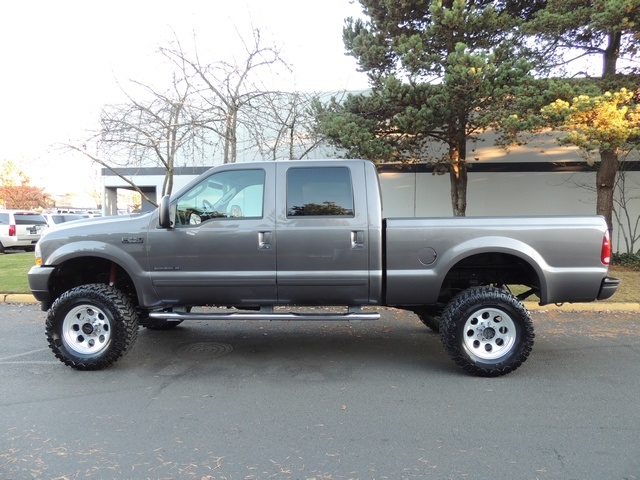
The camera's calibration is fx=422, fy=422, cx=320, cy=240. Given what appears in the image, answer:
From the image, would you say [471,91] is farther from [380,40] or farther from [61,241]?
[61,241]

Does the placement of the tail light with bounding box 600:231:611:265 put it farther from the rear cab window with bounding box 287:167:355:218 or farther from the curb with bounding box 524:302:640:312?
the curb with bounding box 524:302:640:312

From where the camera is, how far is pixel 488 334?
432cm

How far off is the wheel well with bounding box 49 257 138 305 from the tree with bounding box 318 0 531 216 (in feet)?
19.2

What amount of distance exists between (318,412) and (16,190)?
6296 centimetres

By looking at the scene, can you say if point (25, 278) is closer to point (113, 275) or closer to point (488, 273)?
point (113, 275)

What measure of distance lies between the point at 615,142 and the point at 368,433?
301 inches

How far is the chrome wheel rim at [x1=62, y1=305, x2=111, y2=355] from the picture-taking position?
Result: 14.5 ft

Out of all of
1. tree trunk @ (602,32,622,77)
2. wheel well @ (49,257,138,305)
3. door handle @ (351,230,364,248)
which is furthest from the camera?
tree trunk @ (602,32,622,77)

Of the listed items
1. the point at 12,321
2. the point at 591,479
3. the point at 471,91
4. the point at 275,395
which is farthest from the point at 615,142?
the point at 12,321

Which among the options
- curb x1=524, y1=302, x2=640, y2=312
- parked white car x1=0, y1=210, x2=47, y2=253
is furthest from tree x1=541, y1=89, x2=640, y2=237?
parked white car x1=0, y1=210, x2=47, y2=253

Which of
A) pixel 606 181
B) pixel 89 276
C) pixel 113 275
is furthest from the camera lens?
pixel 606 181

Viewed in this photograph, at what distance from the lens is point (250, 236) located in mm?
4336

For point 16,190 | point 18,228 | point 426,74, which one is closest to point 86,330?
point 426,74

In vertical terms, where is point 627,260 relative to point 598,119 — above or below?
below
